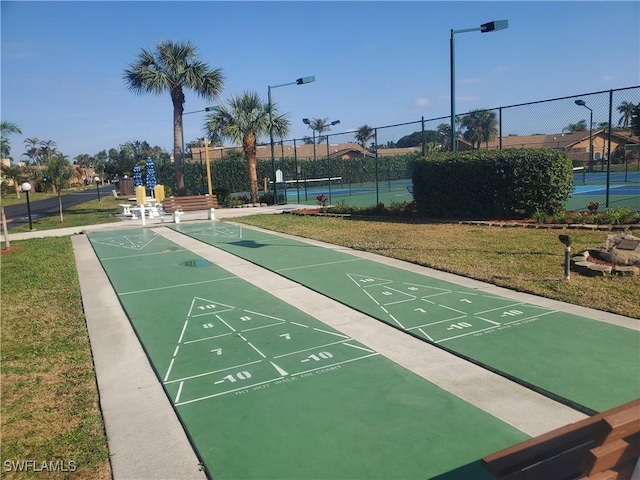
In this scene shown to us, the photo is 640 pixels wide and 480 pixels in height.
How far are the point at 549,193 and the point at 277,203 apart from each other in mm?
16207

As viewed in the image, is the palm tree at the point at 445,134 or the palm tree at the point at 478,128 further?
the palm tree at the point at 445,134

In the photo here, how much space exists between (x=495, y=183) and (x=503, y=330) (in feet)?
28.7

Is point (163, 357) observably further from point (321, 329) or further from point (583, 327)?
point (583, 327)

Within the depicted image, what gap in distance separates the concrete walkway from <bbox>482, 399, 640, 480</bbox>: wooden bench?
4.15 feet

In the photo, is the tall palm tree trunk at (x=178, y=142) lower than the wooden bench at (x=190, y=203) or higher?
higher

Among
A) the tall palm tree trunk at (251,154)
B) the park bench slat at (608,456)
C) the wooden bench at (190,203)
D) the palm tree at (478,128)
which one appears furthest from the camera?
the tall palm tree trunk at (251,154)

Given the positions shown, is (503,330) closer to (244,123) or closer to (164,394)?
(164,394)

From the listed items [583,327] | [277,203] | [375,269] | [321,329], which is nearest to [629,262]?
[583,327]

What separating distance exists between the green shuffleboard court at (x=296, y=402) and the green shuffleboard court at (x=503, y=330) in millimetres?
852

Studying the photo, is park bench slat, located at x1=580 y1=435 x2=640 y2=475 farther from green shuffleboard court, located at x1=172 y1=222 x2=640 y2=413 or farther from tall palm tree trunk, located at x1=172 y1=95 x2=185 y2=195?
tall palm tree trunk, located at x1=172 y1=95 x2=185 y2=195

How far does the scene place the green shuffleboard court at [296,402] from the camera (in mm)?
3363

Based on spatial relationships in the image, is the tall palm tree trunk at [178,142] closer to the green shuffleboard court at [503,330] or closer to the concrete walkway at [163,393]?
the green shuffleboard court at [503,330]

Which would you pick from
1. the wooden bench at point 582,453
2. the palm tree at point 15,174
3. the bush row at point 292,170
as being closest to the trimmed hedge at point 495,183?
the wooden bench at point 582,453

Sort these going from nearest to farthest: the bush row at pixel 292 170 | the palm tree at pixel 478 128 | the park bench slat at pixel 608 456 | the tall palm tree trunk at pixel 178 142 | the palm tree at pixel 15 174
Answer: the park bench slat at pixel 608 456 → the palm tree at pixel 478 128 → the tall palm tree trunk at pixel 178 142 → the bush row at pixel 292 170 → the palm tree at pixel 15 174
